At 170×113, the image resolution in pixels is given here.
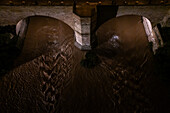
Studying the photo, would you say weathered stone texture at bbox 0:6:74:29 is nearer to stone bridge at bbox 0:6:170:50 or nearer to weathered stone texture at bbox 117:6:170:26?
stone bridge at bbox 0:6:170:50

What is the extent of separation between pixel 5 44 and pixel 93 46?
5158mm

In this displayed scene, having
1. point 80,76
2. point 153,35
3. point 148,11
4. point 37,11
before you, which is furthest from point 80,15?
point 153,35

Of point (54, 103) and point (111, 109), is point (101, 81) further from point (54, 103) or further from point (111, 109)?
point (54, 103)

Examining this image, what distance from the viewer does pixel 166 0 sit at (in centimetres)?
746

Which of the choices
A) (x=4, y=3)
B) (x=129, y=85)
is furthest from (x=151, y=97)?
(x=4, y=3)

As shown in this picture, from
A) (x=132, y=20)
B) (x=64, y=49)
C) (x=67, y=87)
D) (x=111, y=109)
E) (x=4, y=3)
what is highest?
(x=4, y=3)

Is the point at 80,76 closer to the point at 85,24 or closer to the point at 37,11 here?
the point at 85,24

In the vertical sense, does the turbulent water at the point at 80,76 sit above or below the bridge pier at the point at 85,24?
below

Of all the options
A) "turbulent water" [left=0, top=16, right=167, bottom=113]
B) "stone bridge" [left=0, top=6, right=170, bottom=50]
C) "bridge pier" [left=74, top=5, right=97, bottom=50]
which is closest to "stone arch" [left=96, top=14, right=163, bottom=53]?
"turbulent water" [left=0, top=16, right=167, bottom=113]

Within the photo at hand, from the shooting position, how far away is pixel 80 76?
850cm

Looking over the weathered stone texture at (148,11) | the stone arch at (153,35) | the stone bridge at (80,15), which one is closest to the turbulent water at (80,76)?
the stone arch at (153,35)

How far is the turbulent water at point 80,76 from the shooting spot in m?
7.57

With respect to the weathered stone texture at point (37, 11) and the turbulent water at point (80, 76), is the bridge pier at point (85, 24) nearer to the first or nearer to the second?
the weathered stone texture at point (37, 11)

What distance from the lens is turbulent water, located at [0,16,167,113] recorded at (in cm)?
757
